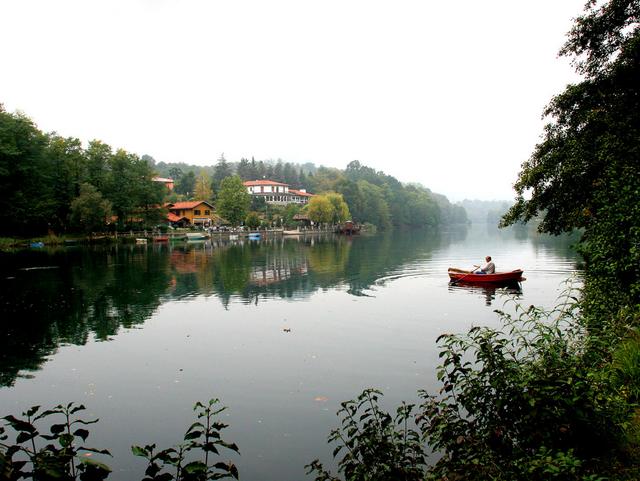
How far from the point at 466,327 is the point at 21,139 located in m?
67.9

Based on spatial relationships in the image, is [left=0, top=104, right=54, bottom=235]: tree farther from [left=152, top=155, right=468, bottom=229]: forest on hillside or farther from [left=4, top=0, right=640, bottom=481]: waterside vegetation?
[left=4, top=0, right=640, bottom=481]: waterside vegetation

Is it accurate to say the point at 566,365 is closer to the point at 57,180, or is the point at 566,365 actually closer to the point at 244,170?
the point at 57,180

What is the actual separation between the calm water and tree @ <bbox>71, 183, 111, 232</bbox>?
34.0 metres

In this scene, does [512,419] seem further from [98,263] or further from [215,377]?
[98,263]

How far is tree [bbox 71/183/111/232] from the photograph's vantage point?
64.6 metres

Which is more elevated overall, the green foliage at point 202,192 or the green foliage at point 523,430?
the green foliage at point 202,192

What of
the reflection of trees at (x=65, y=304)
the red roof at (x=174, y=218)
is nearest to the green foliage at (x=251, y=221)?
the red roof at (x=174, y=218)

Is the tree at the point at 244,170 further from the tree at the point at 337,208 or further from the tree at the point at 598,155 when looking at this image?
the tree at the point at 598,155

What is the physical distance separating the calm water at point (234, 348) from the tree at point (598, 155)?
5271mm

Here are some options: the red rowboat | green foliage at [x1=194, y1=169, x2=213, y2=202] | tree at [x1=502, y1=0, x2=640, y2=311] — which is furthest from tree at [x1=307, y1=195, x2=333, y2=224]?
tree at [x1=502, y1=0, x2=640, y2=311]

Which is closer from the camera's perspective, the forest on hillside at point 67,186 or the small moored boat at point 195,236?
the forest on hillside at point 67,186

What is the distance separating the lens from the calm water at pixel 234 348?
9750mm

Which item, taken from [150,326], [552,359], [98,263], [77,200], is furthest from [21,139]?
[552,359]

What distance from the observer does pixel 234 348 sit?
51.0ft
